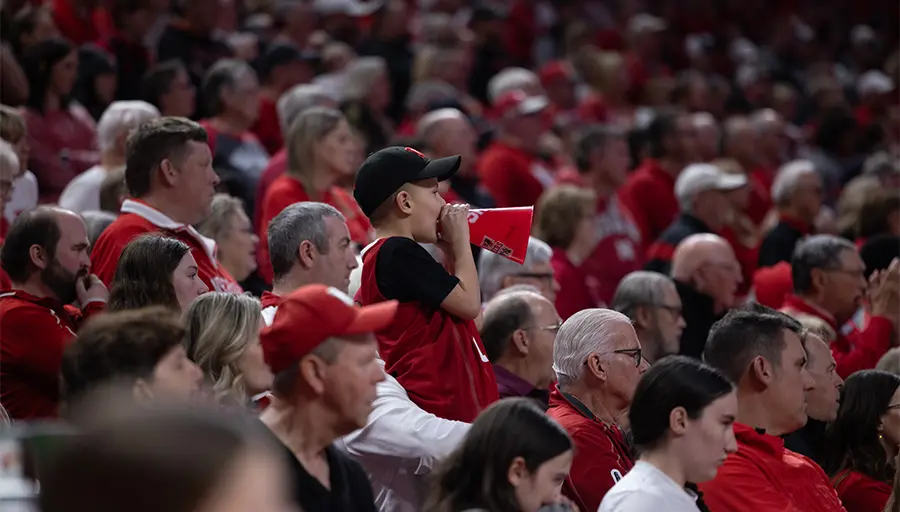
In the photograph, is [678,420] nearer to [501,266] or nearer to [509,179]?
[501,266]

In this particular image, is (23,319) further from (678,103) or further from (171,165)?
(678,103)

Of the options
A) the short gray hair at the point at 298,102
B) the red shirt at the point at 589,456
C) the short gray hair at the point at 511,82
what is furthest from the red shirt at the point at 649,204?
the red shirt at the point at 589,456

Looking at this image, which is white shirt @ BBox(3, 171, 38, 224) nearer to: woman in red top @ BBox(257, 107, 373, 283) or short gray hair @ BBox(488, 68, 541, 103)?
woman in red top @ BBox(257, 107, 373, 283)

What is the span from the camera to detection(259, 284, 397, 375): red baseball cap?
10.7ft

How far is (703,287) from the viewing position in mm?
7137

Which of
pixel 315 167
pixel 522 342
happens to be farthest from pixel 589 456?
pixel 315 167

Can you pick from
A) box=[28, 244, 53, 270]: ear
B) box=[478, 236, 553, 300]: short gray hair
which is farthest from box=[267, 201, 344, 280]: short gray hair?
box=[478, 236, 553, 300]: short gray hair

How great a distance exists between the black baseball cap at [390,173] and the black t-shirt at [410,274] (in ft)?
0.61

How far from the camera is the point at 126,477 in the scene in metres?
1.67

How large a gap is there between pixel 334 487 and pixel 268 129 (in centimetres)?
627

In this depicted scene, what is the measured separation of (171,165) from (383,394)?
161 cm

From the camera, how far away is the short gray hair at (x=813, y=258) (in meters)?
6.81

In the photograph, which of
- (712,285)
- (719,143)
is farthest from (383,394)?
(719,143)

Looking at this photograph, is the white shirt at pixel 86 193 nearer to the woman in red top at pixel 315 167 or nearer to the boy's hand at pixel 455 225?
the woman in red top at pixel 315 167
